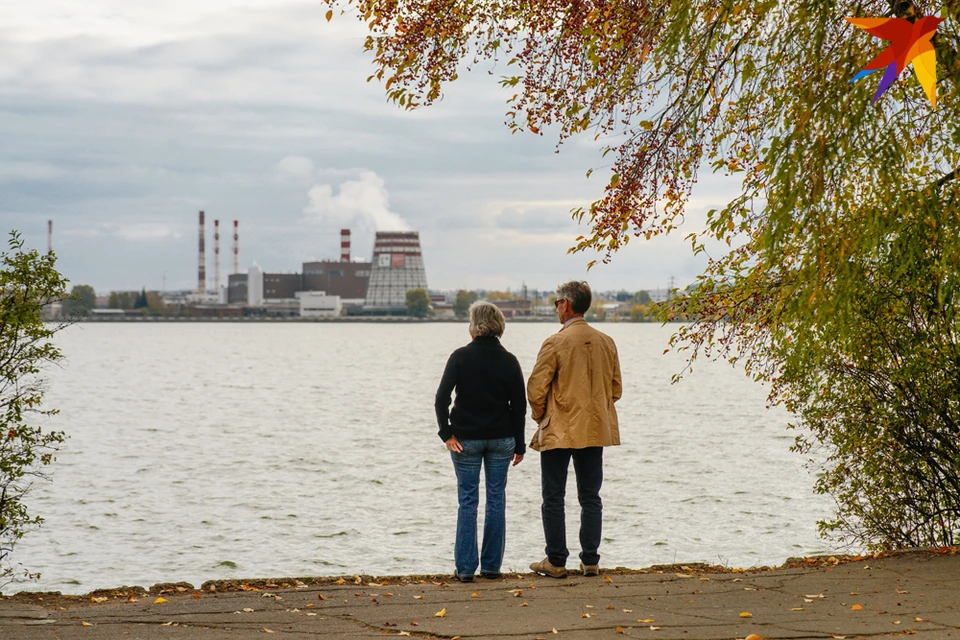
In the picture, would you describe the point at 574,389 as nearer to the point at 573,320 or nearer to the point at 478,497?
the point at 573,320

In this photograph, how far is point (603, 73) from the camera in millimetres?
8297

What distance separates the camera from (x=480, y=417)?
8.04m

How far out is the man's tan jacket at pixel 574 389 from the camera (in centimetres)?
797

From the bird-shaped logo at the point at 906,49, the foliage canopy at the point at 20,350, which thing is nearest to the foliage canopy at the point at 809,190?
the bird-shaped logo at the point at 906,49

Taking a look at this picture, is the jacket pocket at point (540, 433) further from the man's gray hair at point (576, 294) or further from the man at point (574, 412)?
the man's gray hair at point (576, 294)

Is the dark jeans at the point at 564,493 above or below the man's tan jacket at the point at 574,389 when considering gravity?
below

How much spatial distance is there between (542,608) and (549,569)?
4.25 feet

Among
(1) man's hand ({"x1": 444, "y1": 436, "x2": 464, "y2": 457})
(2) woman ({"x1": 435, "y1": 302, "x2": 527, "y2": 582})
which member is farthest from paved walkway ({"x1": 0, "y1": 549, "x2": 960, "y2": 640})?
(1) man's hand ({"x1": 444, "y1": 436, "x2": 464, "y2": 457})

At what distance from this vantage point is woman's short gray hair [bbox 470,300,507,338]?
26.6 feet

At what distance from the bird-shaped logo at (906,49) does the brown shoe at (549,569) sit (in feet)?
14.1

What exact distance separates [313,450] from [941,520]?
72.3 ft

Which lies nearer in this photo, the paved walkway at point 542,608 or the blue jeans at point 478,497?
the paved walkway at point 542,608

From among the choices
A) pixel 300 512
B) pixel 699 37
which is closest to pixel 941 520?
pixel 699 37

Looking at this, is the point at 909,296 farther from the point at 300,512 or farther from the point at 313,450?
the point at 313,450
